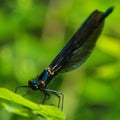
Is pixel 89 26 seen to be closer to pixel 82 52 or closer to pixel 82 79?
pixel 82 52

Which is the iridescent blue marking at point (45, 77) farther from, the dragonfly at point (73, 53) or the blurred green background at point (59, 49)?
the blurred green background at point (59, 49)

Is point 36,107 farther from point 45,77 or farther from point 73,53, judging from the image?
point 73,53

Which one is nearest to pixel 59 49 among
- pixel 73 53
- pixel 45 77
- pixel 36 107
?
pixel 73 53

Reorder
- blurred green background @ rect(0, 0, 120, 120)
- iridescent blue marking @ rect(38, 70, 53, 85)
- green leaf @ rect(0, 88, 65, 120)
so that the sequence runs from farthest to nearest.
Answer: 1. blurred green background @ rect(0, 0, 120, 120)
2. iridescent blue marking @ rect(38, 70, 53, 85)
3. green leaf @ rect(0, 88, 65, 120)

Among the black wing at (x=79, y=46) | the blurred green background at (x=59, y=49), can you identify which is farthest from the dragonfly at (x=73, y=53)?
the blurred green background at (x=59, y=49)

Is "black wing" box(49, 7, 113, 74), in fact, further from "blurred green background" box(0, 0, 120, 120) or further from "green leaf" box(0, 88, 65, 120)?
"green leaf" box(0, 88, 65, 120)

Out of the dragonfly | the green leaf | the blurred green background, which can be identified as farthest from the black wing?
the green leaf
